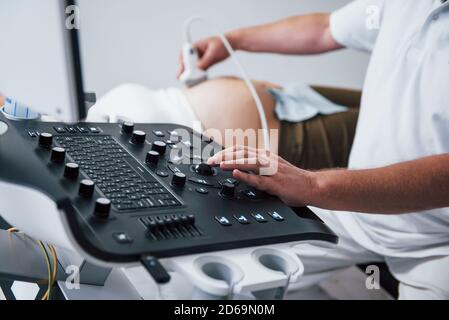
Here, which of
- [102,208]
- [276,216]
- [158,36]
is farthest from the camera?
[158,36]

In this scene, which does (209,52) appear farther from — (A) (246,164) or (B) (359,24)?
(A) (246,164)

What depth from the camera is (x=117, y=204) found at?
0.61 metres

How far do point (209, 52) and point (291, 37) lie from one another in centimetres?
30

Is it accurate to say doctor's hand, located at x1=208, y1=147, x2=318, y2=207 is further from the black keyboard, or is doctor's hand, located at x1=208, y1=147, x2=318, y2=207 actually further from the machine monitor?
the machine monitor

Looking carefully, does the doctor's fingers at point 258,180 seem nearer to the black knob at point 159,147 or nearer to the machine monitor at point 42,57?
the black knob at point 159,147

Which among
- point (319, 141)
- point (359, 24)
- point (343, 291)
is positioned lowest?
point (343, 291)

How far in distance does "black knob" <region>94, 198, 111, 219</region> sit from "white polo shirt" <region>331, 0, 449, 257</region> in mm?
717

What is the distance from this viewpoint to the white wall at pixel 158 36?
1673 millimetres

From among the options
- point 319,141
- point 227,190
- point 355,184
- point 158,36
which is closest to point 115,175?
point 227,190

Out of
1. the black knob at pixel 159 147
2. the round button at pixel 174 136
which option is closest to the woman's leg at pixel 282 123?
the round button at pixel 174 136

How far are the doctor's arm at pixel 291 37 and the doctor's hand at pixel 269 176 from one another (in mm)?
787

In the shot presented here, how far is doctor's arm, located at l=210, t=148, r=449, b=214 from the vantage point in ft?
2.43

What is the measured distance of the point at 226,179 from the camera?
76 cm
